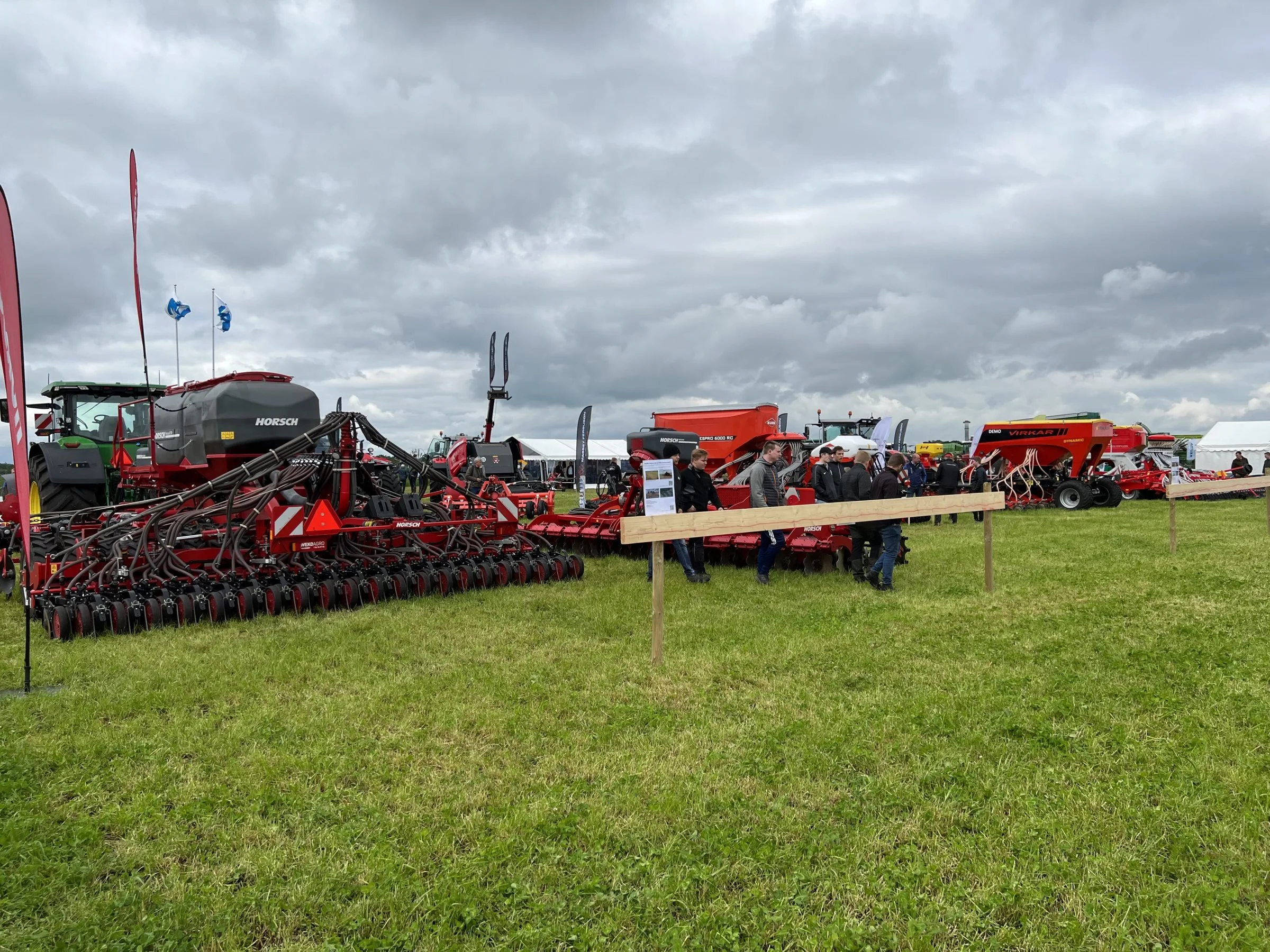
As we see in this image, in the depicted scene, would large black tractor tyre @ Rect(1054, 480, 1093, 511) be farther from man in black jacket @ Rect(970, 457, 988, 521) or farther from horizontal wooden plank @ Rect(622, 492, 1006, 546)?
horizontal wooden plank @ Rect(622, 492, 1006, 546)

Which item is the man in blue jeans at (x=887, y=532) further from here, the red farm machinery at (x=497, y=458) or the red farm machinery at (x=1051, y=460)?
the red farm machinery at (x=1051, y=460)

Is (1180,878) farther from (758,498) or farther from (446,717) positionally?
(758,498)

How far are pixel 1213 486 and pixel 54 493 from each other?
15.9 m

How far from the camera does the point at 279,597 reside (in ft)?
25.2

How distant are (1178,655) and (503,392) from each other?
50.8 ft

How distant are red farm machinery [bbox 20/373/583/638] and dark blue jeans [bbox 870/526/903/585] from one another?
3.51 meters

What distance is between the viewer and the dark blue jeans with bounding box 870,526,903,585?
8953 mm

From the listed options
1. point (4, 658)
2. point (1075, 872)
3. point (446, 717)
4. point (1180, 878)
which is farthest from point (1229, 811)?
point (4, 658)

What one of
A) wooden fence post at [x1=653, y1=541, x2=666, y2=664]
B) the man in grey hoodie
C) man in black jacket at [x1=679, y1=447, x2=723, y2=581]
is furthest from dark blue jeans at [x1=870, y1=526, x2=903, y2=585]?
wooden fence post at [x1=653, y1=541, x2=666, y2=664]

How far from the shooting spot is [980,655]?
5969 millimetres

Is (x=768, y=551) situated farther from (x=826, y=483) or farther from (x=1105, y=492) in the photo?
(x=1105, y=492)

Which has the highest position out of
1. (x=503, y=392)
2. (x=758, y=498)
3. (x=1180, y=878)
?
(x=503, y=392)

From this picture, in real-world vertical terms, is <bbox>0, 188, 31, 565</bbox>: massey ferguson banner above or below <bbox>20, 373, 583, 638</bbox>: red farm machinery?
above

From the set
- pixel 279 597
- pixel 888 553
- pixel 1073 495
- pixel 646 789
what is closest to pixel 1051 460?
pixel 1073 495
